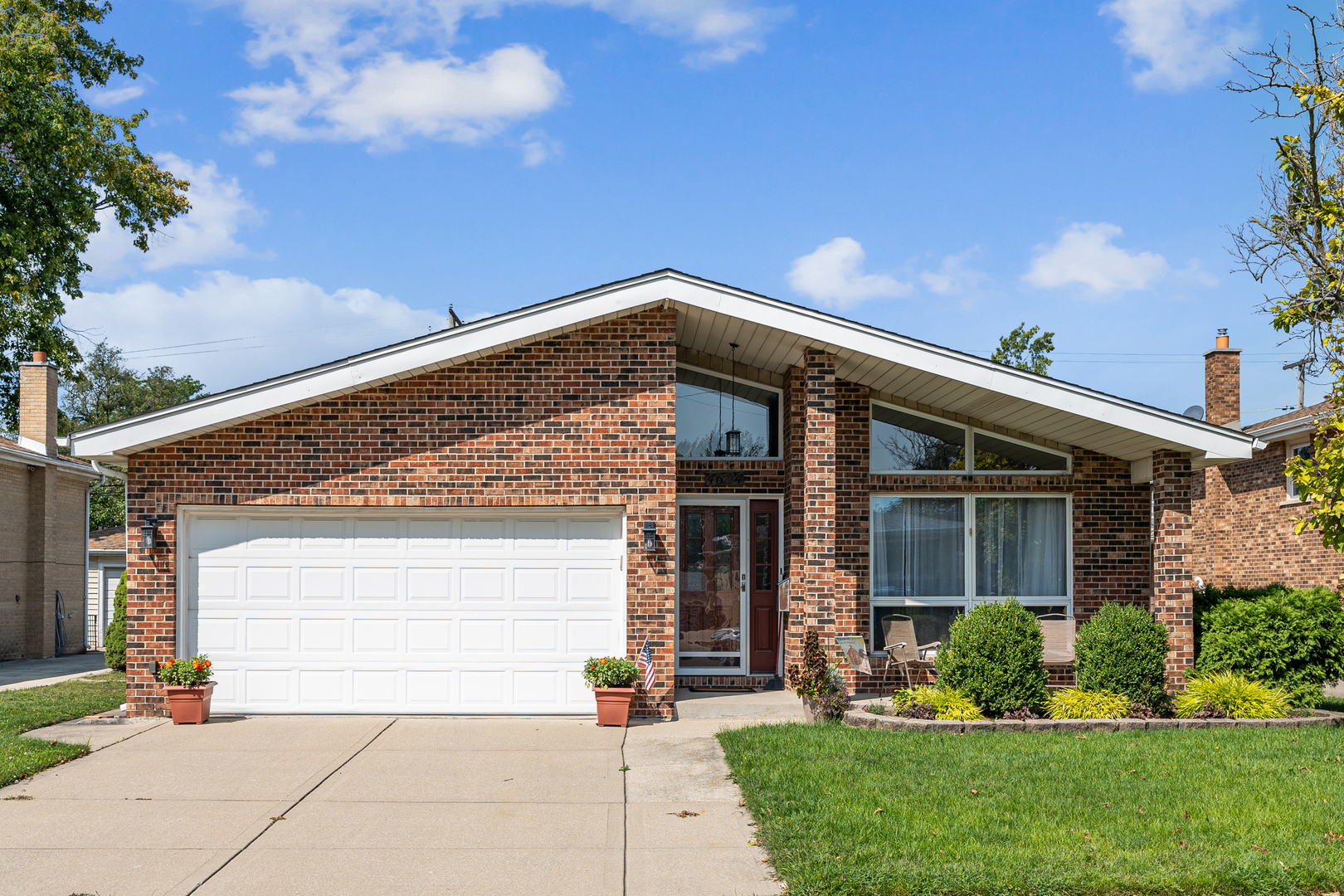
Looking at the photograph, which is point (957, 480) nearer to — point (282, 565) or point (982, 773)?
point (982, 773)

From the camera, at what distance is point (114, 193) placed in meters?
22.3

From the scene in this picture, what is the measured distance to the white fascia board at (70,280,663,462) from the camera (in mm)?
10422

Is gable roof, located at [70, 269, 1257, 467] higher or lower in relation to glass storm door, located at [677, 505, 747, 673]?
higher

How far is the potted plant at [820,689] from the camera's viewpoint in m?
9.98

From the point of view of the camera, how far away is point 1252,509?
739 inches

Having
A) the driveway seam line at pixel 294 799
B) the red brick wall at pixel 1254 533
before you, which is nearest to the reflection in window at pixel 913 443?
the driveway seam line at pixel 294 799

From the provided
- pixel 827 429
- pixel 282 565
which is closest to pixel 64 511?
pixel 282 565

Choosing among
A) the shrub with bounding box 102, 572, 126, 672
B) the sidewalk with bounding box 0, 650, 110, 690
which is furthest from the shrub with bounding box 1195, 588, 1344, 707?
the sidewalk with bounding box 0, 650, 110, 690

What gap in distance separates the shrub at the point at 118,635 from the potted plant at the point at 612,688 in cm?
758

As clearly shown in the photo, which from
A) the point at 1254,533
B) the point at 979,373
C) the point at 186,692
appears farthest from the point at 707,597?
the point at 1254,533

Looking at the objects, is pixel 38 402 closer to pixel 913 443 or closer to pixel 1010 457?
pixel 913 443

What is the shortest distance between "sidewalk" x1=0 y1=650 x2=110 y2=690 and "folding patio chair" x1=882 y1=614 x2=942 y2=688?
38.8 feet

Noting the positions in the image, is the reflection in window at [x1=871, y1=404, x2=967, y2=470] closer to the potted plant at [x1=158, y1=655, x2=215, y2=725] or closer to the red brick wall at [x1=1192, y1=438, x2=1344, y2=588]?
the red brick wall at [x1=1192, y1=438, x2=1344, y2=588]

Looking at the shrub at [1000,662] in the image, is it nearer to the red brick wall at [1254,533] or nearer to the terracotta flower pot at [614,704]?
the terracotta flower pot at [614,704]
